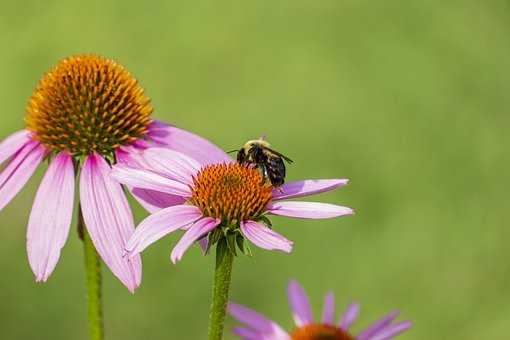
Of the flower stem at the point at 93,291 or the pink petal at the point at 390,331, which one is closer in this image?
the flower stem at the point at 93,291

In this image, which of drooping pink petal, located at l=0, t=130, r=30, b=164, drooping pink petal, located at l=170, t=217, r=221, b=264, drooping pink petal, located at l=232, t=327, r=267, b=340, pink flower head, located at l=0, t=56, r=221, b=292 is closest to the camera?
drooping pink petal, located at l=170, t=217, r=221, b=264

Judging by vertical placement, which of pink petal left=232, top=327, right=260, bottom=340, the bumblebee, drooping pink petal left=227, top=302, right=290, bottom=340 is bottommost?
pink petal left=232, top=327, right=260, bottom=340

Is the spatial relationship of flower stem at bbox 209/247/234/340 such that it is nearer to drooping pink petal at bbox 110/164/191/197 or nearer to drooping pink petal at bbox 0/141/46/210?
drooping pink petal at bbox 110/164/191/197

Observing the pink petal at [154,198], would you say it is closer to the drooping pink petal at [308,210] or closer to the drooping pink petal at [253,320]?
the drooping pink petal at [308,210]

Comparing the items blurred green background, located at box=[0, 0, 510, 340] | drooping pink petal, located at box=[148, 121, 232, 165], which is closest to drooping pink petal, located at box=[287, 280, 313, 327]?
drooping pink petal, located at box=[148, 121, 232, 165]

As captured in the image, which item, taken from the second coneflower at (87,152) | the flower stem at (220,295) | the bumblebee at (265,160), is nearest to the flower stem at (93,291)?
the second coneflower at (87,152)

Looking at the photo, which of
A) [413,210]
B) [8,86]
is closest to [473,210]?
[413,210]

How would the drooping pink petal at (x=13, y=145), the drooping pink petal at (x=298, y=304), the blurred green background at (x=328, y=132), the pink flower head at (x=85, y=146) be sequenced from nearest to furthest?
the pink flower head at (x=85, y=146)
the drooping pink petal at (x=13, y=145)
the drooping pink petal at (x=298, y=304)
the blurred green background at (x=328, y=132)
